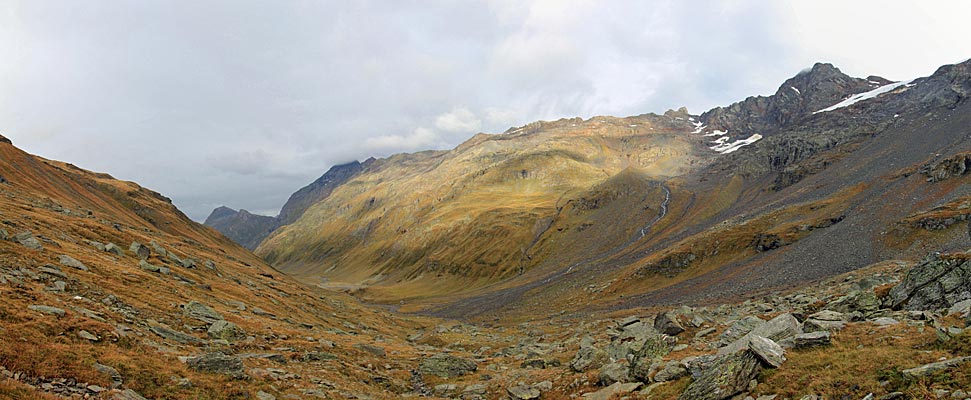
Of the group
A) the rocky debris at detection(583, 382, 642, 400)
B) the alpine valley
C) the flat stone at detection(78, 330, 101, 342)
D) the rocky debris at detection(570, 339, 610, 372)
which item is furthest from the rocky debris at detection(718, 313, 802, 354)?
the flat stone at detection(78, 330, 101, 342)

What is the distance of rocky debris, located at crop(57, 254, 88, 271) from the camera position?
3199cm

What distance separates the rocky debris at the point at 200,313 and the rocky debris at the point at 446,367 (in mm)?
17516

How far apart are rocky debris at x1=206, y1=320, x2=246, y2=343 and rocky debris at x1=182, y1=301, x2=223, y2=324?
1864mm

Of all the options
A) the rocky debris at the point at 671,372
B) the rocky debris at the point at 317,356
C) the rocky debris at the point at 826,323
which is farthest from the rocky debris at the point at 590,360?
the rocky debris at the point at 317,356

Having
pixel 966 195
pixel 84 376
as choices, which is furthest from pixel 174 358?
pixel 966 195

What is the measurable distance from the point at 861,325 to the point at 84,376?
32647 mm

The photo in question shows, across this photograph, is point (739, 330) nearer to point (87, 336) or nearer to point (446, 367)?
point (446, 367)

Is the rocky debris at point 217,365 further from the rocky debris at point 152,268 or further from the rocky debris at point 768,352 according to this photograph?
the rocky debris at point 152,268

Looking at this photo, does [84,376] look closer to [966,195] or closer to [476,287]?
[966,195]

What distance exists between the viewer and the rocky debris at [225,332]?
30.0m

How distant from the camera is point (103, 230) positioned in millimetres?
54000

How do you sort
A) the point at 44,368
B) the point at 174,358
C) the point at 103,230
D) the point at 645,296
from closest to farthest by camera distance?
the point at 44,368 → the point at 174,358 → the point at 103,230 → the point at 645,296

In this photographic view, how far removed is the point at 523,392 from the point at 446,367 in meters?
13.6

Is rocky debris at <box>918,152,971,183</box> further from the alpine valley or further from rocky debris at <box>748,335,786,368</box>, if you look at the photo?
rocky debris at <box>748,335,786,368</box>
